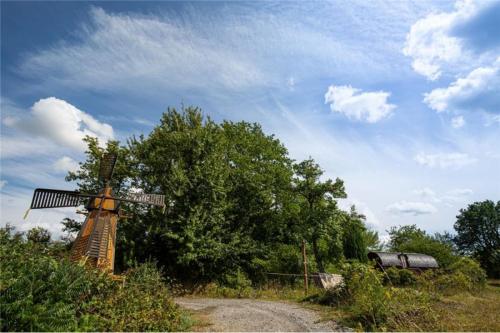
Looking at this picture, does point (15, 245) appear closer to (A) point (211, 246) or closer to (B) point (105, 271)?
(B) point (105, 271)

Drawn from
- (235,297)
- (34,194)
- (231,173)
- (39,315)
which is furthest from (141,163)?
(39,315)

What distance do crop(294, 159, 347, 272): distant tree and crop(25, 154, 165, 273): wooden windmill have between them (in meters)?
12.2

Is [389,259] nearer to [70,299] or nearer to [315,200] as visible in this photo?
[315,200]

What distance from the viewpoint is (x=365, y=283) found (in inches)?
391

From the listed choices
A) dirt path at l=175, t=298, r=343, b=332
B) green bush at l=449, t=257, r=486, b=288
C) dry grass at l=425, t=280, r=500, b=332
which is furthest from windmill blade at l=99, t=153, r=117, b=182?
green bush at l=449, t=257, r=486, b=288

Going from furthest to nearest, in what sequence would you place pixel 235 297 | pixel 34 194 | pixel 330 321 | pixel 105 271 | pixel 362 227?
pixel 362 227
pixel 235 297
pixel 34 194
pixel 330 321
pixel 105 271

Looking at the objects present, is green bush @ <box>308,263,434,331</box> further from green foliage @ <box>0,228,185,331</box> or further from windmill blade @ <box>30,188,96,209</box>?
windmill blade @ <box>30,188,96,209</box>

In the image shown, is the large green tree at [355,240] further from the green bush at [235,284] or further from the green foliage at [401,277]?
the green bush at [235,284]

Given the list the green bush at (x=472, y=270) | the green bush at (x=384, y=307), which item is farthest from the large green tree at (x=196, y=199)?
the green bush at (x=472, y=270)

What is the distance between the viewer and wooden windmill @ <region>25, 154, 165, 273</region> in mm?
11828

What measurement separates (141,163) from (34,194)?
8.09 metres

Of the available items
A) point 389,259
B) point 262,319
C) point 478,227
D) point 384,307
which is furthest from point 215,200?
point 478,227

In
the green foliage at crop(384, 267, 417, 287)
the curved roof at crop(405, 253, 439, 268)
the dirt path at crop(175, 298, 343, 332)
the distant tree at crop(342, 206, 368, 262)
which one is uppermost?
the distant tree at crop(342, 206, 368, 262)

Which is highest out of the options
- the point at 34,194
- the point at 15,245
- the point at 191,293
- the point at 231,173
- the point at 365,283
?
the point at 231,173
